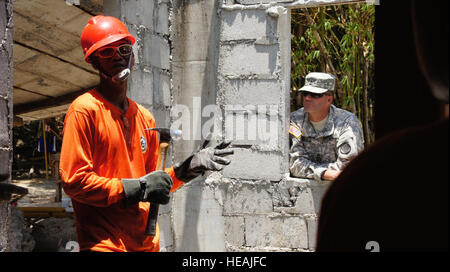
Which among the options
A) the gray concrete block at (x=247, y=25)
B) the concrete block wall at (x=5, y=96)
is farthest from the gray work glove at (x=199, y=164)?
the gray concrete block at (x=247, y=25)

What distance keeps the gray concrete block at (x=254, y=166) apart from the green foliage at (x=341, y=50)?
2.38 metres

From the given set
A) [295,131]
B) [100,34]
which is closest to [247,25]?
[295,131]

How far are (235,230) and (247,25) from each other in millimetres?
1631

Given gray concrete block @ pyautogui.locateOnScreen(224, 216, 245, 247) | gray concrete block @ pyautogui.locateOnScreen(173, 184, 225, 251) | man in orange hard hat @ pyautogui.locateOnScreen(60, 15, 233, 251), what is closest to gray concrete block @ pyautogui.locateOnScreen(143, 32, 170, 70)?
gray concrete block @ pyautogui.locateOnScreen(173, 184, 225, 251)

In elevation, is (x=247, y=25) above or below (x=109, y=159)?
above

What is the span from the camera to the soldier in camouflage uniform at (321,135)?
12.6 ft

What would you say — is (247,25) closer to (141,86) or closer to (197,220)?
(141,86)

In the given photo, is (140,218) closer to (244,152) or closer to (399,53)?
(399,53)

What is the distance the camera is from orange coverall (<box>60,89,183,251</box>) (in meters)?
2.12

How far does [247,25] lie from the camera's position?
405 cm

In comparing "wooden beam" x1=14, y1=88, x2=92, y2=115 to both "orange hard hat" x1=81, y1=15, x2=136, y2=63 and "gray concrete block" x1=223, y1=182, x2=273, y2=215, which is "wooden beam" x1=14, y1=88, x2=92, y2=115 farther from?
"orange hard hat" x1=81, y1=15, x2=136, y2=63

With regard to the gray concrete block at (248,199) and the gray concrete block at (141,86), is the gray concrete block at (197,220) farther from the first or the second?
the gray concrete block at (141,86)

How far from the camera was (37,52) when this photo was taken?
15.7 ft

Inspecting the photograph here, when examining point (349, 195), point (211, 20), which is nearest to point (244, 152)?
point (211, 20)
